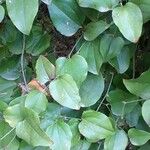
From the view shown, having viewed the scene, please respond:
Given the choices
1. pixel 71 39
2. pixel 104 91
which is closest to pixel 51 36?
pixel 71 39

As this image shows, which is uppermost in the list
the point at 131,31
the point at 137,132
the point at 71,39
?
the point at 131,31

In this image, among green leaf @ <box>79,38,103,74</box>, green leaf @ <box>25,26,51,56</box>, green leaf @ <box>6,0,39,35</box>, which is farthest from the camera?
green leaf @ <box>25,26,51,56</box>

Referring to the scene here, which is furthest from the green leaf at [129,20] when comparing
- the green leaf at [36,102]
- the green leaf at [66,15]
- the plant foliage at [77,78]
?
the green leaf at [36,102]

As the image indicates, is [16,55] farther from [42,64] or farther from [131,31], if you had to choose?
[131,31]

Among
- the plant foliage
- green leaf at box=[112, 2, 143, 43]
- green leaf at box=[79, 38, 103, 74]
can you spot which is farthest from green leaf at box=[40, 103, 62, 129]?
green leaf at box=[112, 2, 143, 43]

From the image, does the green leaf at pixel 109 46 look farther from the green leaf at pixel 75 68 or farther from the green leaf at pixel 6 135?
the green leaf at pixel 6 135

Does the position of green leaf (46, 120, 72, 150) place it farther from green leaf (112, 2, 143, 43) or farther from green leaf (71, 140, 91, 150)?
green leaf (112, 2, 143, 43)

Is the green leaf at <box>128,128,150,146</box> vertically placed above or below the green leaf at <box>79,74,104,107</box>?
below
